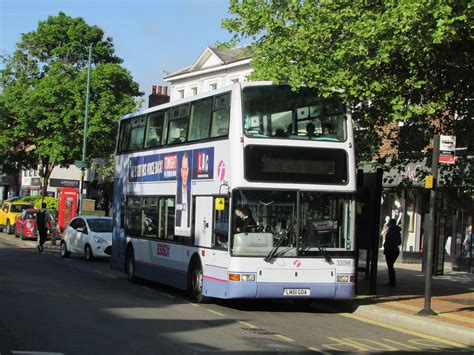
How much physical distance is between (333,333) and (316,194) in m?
2.89

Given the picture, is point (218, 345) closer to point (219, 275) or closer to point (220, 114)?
point (219, 275)

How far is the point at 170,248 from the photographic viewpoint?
1641 centimetres

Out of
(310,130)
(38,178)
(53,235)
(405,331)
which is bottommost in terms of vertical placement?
(405,331)

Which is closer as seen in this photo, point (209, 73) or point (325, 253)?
point (325, 253)

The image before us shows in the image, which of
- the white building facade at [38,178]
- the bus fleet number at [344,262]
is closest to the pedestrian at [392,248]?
the bus fleet number at [344,262]

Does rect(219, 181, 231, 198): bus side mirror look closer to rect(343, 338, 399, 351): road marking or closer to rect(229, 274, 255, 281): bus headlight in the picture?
rect(229, 274, 255, 281): bus headlight

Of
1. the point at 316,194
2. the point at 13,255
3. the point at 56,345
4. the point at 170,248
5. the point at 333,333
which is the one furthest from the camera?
the point at 13,255

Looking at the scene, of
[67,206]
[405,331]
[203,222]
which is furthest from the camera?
[67,206]

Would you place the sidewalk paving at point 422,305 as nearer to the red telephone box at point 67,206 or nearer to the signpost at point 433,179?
the signpost at point 433,179

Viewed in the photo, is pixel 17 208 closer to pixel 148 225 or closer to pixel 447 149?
pixel 148 225

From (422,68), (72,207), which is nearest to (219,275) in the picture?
(422,68)

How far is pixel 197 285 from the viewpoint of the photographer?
15.0m

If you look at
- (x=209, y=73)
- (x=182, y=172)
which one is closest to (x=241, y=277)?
(x=182, y=172)

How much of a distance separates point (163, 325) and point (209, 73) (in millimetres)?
39444
